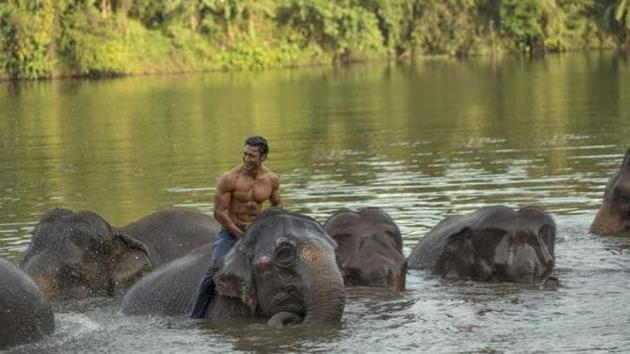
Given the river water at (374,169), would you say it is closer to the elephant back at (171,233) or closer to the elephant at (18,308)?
the elephant at (18,308)

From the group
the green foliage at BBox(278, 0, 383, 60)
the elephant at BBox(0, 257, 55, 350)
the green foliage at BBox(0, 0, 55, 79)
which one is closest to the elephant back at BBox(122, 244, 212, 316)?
the elephant at BBox(0, 257, 55, 350)

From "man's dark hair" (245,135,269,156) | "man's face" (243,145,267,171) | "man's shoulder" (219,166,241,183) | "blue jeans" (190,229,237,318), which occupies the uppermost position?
"man's dark hair" (245,135,269,156)

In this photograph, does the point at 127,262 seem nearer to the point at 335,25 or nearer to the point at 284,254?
the point at 284,254

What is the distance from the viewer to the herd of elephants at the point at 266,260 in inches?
471

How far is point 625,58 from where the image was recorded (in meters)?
81.8

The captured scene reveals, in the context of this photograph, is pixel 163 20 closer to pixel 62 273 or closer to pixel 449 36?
pixel 449 36

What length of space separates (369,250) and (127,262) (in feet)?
7.83

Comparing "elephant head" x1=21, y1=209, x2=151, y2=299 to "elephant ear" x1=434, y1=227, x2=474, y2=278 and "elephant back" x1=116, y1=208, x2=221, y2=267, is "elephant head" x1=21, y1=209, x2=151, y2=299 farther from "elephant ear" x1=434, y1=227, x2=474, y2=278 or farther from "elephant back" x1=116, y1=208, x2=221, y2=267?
"elephant ear" x1=434, y1=227, x2=474, y2=278

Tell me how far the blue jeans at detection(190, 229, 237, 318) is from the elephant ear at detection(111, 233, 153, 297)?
7.59ft

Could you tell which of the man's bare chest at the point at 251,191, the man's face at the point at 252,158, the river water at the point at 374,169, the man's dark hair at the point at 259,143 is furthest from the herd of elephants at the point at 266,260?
the man's dark hair at the point at 259,143

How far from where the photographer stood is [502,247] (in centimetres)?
1492

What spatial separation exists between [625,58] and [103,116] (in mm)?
40378

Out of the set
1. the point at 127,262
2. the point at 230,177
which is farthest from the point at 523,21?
the point at 230,177

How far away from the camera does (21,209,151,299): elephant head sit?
14.6 meters
